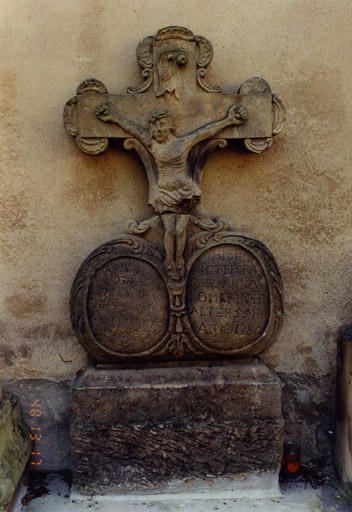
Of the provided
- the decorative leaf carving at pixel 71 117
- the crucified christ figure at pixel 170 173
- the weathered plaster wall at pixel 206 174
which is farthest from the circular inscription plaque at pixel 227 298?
the decorative leaf carving at pixel 71 117

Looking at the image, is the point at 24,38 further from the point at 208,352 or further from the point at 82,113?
the point at 208,352

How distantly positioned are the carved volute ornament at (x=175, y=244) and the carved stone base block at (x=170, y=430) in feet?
0.55

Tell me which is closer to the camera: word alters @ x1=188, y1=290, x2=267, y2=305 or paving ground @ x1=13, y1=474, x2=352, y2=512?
paving ground @ x1=13, y1=474, x2=352, y2=512

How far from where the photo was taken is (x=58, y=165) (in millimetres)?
2705

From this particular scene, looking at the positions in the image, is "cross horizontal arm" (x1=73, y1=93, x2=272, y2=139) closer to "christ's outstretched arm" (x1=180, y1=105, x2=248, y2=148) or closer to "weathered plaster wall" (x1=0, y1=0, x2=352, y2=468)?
"christ's outstretched arm" (x1=180, y1=105, x2=248, y2=148)

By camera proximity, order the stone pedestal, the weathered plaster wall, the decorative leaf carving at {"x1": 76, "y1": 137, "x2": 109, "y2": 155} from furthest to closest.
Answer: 1. the weathered plaster wall
2. the decorative leaf carving at {"x1": 76, "y1": 137, "x2": 109, "y2": 155}
3. the stone pedestal

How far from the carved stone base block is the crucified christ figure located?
2.10ft

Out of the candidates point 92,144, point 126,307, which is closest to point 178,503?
point 126,307

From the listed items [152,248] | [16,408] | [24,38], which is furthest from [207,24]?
[16,408]

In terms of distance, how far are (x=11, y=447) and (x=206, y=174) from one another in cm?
185

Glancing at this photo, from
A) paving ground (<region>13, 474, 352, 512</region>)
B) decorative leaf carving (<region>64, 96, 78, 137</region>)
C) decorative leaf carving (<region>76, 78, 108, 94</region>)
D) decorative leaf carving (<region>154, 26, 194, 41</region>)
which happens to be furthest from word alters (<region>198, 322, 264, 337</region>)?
decorative leaf carving (<region>154, 26, 194, 41</region>)

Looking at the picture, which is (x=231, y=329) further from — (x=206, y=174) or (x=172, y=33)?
(x=172, y=33)

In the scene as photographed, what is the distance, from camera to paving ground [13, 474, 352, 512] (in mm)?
2371

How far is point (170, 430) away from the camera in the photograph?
2475 millimetres
